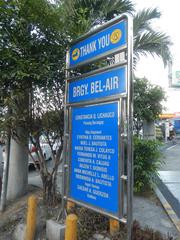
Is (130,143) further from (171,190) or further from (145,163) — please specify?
(171,190)

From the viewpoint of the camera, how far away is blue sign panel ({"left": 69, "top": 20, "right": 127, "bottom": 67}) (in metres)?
3.56

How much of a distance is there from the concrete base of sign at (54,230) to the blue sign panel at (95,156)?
0.45 m

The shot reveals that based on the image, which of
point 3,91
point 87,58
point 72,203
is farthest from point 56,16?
point 72,203

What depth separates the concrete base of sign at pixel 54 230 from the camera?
4105 millimetres

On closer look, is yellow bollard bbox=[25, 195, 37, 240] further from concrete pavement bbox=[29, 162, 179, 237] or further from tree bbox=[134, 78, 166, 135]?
tree bbox=[134, 78, 166, 135]

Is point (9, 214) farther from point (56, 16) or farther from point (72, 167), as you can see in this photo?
point (56, 16)

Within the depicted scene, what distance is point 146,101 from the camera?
14.1m

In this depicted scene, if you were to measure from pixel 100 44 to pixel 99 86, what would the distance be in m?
0.56

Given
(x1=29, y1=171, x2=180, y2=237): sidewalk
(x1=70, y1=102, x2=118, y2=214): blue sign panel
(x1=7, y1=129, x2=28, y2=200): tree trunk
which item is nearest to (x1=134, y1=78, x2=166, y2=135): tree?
(x1=29, y1=171, x2=180, y2=237): sidewalk

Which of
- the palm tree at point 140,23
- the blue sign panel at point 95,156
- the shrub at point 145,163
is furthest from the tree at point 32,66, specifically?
the palm tree at point 140,23

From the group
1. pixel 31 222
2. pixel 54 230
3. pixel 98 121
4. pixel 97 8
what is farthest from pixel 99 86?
pixel 97 8

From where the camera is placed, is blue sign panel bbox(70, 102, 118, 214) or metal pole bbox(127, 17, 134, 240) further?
blue sign panel bbox(70, 102, 118, 214)

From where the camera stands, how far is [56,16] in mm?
4594

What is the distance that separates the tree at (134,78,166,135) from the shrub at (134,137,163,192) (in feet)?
22.7
